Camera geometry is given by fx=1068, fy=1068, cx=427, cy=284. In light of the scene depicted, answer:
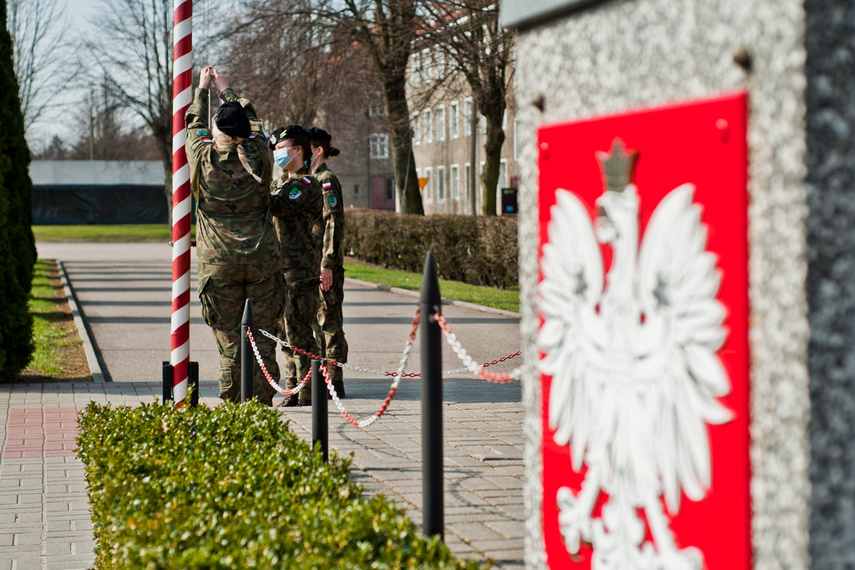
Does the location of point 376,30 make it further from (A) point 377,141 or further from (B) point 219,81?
(B) point 219,81

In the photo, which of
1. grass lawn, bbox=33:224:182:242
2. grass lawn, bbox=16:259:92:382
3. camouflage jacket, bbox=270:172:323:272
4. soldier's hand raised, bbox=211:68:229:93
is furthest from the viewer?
grass lawn, bbox=33:224:182:242

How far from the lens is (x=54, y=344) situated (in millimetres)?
13820

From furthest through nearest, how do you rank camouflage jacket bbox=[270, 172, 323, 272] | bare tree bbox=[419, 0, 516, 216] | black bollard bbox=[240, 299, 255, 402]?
bare tree bbox=[419, 0, 516, 216], camouflage jacket bbox=[270, 172, 323, 272], black bollard bbox=[240, 299, 255, 402]

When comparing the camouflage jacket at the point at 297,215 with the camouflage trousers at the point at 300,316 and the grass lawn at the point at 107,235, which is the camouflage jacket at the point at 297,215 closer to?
the camouflage trousers at the point at 300,316

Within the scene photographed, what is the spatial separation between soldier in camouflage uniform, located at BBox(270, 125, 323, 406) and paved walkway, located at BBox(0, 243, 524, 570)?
484 mm

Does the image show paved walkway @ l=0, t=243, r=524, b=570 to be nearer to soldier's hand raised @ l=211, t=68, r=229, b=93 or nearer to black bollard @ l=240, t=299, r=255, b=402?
black bollard @ l=240, t=299, r=255, b=402

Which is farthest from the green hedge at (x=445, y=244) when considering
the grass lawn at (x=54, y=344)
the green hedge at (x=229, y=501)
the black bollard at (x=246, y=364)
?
the green hedge at (x=229, y=501)

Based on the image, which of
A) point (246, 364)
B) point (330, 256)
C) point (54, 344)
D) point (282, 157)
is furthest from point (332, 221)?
point (54, 344)

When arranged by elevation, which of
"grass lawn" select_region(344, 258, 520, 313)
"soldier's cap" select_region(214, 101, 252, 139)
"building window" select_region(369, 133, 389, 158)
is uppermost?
"building window" select_region(369, 133, 389, 158)

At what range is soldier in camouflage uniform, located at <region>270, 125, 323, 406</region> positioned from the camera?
26.6ft

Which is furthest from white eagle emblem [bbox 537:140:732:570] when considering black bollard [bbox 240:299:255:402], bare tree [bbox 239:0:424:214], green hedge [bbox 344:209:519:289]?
bare tree [bbox 239:0:424:214]

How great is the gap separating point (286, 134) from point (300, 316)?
1403mm

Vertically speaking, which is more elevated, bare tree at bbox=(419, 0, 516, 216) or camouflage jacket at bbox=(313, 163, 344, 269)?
bare tree at bbox=(419, 0, 516, 216)

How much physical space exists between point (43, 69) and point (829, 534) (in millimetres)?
47426
